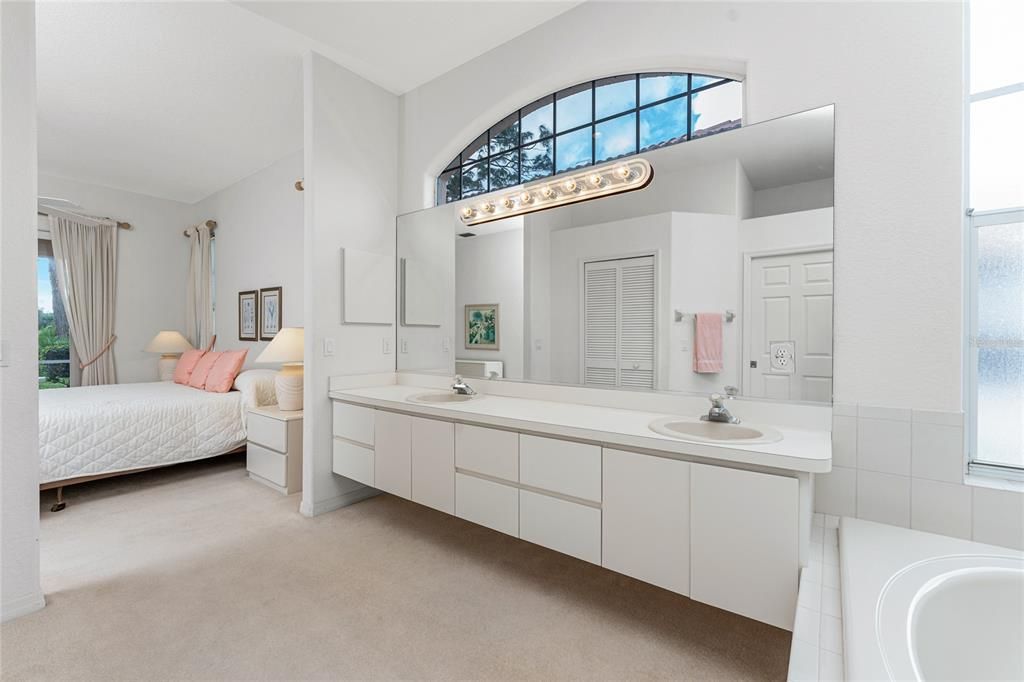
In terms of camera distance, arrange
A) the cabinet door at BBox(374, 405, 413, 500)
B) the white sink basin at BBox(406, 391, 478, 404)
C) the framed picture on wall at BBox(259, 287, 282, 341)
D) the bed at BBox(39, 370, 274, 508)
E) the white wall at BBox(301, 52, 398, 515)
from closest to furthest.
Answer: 1. the cabinet door at BBox(374, 405, 413, 500)
2. the white sink basin at BBox(406, 391, 478, 404)
3. the white wall at BBox(301, 52, 398, 515)
4. the bed at BBox(39, 370, 274, 508)
5. the framed picture on wall at BBox(259, 287, 282, 341)

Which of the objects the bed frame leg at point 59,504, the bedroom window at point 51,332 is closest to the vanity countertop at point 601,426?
the bed frame leg at point 59,504

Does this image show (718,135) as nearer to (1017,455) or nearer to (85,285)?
(1017,455)

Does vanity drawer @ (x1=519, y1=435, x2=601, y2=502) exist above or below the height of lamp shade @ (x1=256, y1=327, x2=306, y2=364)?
below

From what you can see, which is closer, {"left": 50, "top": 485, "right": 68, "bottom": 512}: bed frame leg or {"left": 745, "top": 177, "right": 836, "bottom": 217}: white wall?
{"left": 745, "top": 177, "right": 836, "bottom": 217}: white wall

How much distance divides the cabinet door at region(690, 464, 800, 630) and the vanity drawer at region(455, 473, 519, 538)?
0.75m

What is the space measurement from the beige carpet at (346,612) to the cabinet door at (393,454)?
11.9 inches

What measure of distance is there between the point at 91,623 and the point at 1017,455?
3.39 m

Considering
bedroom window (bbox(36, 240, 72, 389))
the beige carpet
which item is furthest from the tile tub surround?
bedroom window (bbox(36, 240, 72, 389))

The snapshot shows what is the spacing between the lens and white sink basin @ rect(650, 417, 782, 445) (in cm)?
162

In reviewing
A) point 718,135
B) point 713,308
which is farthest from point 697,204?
point 713,308

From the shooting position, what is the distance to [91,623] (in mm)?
1744

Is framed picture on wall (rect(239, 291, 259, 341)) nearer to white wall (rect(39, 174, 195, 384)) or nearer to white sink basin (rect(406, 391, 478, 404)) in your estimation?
white wall (rect(39, 174, 195, 384))

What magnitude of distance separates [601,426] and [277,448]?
2539 millimetres

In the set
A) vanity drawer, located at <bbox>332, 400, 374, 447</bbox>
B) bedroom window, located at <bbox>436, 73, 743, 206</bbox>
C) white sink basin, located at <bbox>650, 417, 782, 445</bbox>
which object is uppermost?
bedroom window, located at <bbox>436, 73, 743, 206</bbox>
